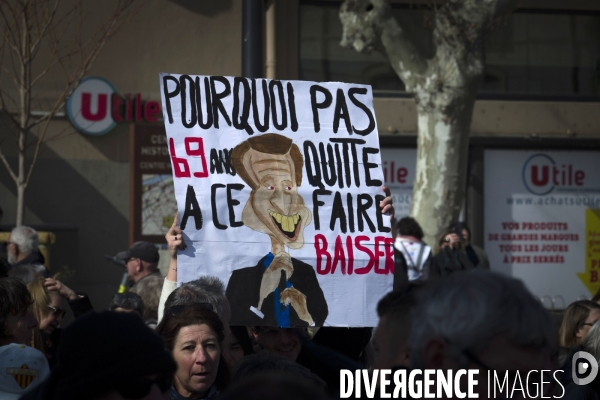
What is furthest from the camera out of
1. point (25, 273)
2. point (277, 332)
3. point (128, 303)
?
point (25, 273)

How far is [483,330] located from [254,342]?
8.56 ft

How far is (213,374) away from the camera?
3.32 meters

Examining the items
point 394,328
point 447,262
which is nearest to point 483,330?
point 394,328

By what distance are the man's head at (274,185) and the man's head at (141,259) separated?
7.63ft

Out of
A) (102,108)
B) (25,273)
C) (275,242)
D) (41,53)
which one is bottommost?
(25,273)

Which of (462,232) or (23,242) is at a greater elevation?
(462,232)

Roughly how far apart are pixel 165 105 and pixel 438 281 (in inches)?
104

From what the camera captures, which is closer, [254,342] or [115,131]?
[254,342]

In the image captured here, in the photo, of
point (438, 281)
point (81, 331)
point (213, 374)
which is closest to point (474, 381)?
point (438, 281)

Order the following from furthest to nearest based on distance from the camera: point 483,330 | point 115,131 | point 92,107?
1. point 115,131
2. point 92,107
3. point 483,330

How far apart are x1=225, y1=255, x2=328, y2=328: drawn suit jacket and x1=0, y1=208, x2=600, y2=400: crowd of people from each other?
8 centimetres

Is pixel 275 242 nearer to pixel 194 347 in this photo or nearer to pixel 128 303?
pixel 128 303

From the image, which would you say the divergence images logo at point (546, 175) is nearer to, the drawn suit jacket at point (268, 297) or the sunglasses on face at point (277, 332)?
the drawn suit jacket at point (268, 297)

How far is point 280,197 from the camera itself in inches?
173
